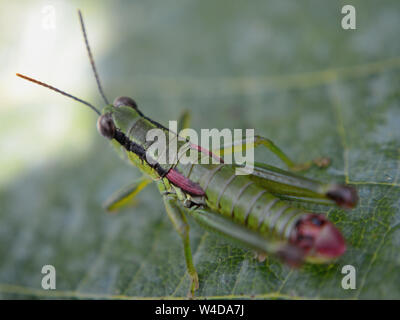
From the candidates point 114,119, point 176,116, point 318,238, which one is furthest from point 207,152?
point 176,116

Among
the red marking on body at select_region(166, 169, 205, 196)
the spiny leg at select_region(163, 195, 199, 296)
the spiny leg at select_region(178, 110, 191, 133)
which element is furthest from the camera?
the spiny leg at select_region(178, 110, 191, 133)

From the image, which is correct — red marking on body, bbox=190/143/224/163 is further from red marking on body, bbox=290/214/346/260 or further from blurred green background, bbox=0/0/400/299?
red marking on body, bbox=290/214/346/260

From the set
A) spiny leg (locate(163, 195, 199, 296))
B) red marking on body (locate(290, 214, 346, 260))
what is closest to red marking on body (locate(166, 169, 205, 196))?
spiny leg (locate(163, 195, 199, 296))

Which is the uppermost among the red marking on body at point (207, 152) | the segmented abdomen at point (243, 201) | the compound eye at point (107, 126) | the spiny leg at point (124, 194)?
the compound eye at point (107, 126)

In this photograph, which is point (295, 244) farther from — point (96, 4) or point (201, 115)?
point (96, 4)

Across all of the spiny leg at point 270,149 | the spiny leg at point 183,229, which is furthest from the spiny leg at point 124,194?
the spiny leg at point 270,149

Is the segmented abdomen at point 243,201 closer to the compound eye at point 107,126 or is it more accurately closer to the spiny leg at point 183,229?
the spiny leg at point 183,229
